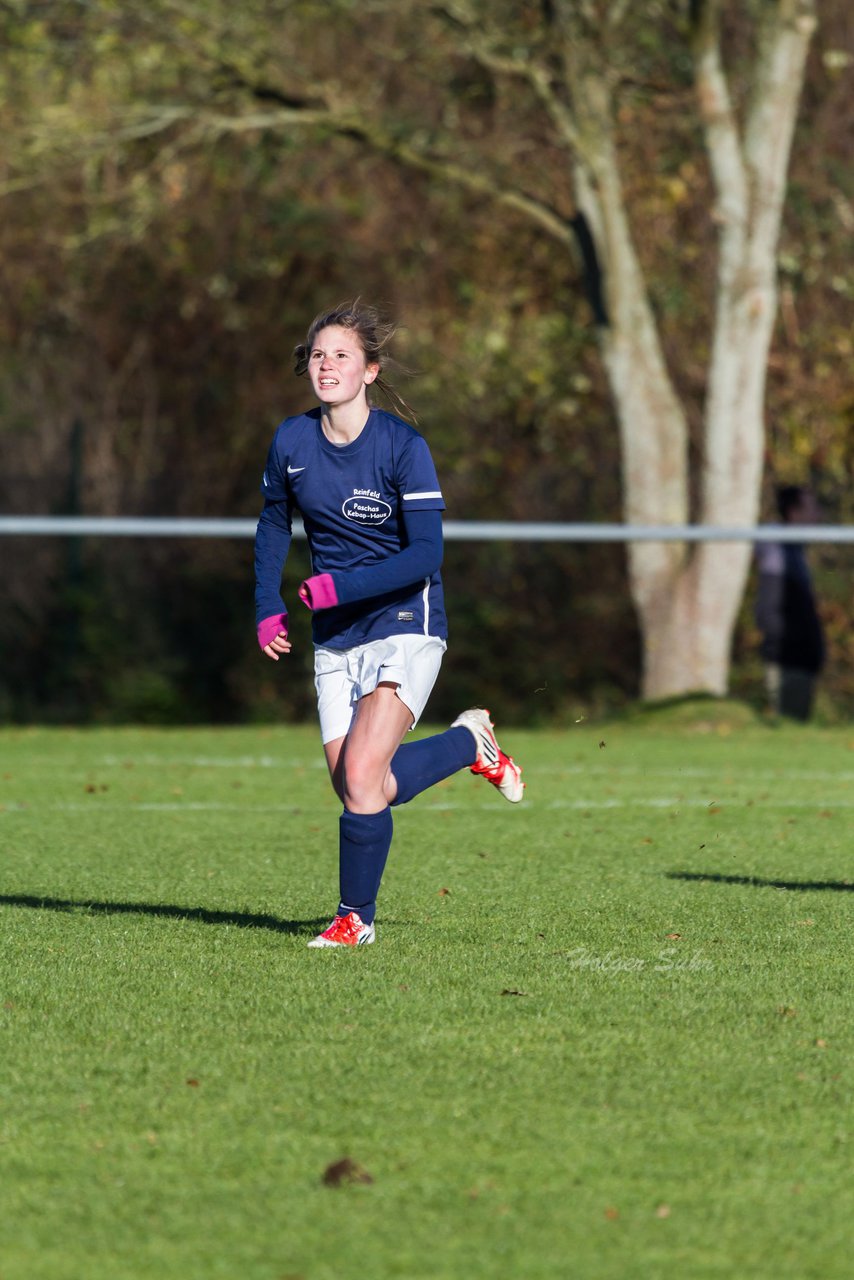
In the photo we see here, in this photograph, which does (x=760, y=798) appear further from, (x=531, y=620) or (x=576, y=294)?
(x=576, y=294)

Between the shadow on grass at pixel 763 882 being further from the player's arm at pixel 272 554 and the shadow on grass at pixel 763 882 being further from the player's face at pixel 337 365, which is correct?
the player's face at pixel 337 365

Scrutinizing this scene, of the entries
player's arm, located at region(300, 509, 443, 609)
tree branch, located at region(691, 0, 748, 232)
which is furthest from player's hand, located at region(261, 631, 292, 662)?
tree branch, located at region(691, 0, 748, 232)

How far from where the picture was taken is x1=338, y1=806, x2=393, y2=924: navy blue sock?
589cm

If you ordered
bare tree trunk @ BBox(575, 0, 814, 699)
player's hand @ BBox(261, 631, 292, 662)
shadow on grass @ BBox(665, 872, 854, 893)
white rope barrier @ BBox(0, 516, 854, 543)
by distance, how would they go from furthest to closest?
bare tree trunk @ BBox(575, 0, 814, 699)
white rope barrier @ BBox(0, 516, 854, 543)
shadow on grass @ BBox(665, 872, 854, 893)
player's hand @ BBox(261, 631, 292, 662)

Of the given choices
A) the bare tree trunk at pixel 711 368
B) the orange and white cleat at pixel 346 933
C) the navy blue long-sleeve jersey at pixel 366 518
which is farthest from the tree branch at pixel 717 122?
the orange and white cleat at pixel 346 933

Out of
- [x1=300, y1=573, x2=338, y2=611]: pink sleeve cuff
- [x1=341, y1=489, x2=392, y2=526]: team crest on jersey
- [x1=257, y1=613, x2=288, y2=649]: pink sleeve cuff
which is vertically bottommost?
[x1=257, y1=613, x2=288, y2=649]: pink sleeve cuff

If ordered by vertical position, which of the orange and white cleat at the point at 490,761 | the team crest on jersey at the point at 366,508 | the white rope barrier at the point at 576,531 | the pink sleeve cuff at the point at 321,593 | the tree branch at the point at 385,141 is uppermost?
the tree branch at the point at 385,141

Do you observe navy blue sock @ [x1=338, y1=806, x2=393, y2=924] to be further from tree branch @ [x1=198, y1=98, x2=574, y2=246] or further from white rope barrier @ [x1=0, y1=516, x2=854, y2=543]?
tree branch @ [x1=198, y1=98, x2=574, y2=246]

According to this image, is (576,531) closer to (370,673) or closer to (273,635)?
(370,673)

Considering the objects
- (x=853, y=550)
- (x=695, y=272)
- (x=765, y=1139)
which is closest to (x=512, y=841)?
(x=765, y=1139)

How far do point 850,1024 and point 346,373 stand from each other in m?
2.32

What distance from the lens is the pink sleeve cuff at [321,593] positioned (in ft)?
18.3

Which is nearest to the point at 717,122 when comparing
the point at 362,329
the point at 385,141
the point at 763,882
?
the point at 385,141

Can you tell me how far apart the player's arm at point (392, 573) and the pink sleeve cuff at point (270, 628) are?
19 centimetres
